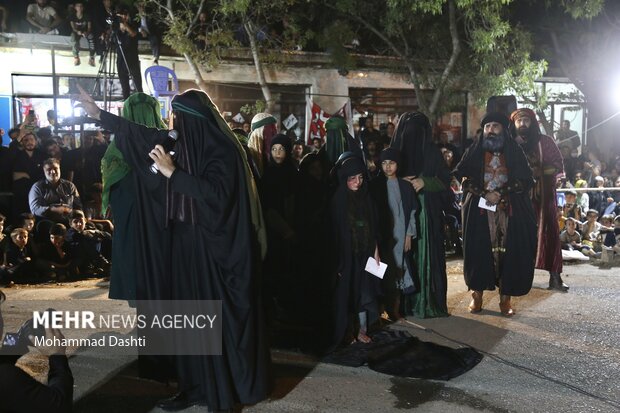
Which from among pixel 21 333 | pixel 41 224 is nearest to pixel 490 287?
pixel 21 333

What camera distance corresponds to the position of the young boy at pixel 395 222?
633 centimetres

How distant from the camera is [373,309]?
18.7 ft

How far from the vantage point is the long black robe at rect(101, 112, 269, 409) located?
4.00 m

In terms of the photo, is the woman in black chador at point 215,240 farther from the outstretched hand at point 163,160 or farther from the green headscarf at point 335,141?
the green headscarf at point 335,141

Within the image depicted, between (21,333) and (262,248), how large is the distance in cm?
159

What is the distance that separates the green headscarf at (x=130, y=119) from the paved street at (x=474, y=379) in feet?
4.69

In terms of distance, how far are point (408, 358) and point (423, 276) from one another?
1.43 m

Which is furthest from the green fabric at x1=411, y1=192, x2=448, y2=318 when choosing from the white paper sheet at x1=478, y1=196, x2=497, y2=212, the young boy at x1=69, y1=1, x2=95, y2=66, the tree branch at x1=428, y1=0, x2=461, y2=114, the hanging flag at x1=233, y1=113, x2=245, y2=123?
the hanging flag at x1=233, y1=113, x2=245, y2=123

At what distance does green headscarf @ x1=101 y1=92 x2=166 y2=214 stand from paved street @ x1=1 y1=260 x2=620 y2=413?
1.43m

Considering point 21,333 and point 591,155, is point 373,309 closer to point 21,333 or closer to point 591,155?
point 21,333

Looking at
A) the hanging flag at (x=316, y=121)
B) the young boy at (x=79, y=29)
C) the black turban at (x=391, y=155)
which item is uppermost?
the young boy at (x=79, y=29)

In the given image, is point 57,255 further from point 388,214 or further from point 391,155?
point 391,155

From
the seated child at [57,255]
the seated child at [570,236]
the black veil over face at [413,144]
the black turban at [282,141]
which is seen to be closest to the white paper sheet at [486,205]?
the black veil over face at [413,144]

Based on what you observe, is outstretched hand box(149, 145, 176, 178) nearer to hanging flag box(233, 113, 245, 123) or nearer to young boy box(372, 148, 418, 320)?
young boy box(372, 148, 418, 320)
